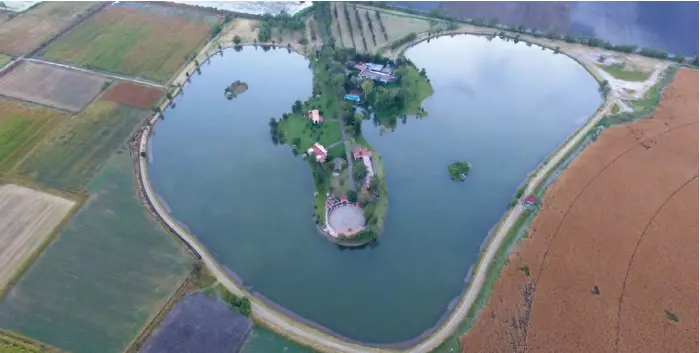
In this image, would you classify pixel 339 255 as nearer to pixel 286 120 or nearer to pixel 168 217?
pixel 168 217

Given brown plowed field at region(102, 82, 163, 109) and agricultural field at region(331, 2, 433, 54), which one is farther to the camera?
agricultural field at region(331, 2, 433, 54)

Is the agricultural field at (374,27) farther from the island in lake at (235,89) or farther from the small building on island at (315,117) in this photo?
the island in lake at (235,89)

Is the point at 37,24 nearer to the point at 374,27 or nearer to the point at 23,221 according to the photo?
the point at 23,221

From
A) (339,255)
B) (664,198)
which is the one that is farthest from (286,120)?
(664,198)

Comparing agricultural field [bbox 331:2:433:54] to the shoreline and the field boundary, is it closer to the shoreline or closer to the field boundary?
the shoreline

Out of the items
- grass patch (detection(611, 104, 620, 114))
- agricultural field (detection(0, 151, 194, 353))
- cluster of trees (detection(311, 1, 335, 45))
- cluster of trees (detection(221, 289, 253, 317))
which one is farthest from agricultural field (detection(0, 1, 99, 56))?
grass patch (detection(611, 104, 620, 114))

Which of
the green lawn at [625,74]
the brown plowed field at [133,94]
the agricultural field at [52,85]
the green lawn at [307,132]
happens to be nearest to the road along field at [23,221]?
the agricultural field at [52,85]
